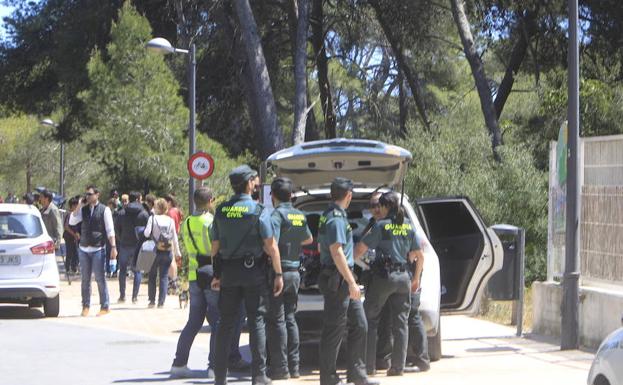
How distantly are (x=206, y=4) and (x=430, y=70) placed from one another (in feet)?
46.0

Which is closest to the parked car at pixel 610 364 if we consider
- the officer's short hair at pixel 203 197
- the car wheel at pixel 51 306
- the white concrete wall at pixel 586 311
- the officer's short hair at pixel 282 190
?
the officer's short hair at pixel 282 190

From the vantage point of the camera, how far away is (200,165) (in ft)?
69.1

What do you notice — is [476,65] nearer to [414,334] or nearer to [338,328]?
[414,334]

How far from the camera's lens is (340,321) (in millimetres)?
9867

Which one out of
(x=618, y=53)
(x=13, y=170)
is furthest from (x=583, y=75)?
(x=13, y=170)

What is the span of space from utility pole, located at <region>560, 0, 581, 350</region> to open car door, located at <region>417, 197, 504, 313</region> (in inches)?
38.9

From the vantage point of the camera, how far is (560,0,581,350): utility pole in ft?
42.4

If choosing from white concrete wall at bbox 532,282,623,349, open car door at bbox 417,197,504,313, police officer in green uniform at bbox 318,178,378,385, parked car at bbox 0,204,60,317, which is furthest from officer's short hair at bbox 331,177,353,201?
parked car at bbox 0,204,60,317

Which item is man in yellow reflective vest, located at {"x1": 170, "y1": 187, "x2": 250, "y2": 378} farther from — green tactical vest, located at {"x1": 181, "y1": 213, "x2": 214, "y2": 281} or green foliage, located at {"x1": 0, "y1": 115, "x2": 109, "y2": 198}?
green foliage, located at {"x1": 0, "y1": 115, "x2": 109, "y2": 198}

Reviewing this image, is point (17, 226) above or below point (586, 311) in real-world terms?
above

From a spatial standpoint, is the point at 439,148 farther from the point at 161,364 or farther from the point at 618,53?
the point at 161,364

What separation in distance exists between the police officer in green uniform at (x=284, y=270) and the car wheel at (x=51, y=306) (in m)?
7.19

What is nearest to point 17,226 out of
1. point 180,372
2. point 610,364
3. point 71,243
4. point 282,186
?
point 180,372

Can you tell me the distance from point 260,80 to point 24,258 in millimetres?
10510
